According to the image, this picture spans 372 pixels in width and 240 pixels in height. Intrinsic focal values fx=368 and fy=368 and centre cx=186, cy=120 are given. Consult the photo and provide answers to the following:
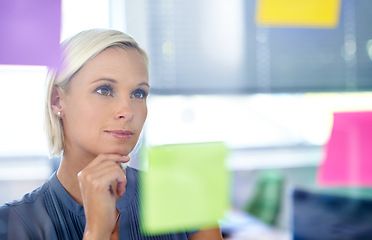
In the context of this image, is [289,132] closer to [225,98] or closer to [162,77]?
[225,98]

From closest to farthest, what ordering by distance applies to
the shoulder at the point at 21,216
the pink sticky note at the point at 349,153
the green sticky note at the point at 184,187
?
the shoulder at the point at 21,216
the green sticky note at the point at 184,187
the pink sticky note at the point at 349,153

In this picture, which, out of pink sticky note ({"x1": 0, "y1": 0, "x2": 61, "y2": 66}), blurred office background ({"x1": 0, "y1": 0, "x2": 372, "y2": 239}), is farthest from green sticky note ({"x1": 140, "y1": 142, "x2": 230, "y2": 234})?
pink sticky note ({"x1": 0, "y1": 0, "x2": 61, "y2": 66})

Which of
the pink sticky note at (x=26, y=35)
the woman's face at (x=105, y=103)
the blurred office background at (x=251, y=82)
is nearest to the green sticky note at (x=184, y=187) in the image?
the blurred office background at (x=251, y=82)

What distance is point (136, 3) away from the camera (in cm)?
77

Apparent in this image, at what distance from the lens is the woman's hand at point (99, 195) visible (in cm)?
56

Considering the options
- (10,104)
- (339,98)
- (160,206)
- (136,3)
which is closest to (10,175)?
(10,104)

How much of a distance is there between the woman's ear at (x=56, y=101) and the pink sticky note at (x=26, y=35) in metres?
0.04

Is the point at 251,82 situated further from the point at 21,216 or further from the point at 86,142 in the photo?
the point at 21,216

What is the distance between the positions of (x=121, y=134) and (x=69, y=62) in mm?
143

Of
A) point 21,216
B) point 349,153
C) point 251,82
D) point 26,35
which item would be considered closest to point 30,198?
point 21,216

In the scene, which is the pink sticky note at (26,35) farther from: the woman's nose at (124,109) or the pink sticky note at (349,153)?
the pink sticky note at (349,153)

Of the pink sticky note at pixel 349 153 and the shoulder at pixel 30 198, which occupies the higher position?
the shoulder at pixel 30 198

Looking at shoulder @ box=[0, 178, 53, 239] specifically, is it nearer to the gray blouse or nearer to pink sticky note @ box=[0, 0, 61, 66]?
the gray blouse

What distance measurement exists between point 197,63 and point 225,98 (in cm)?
12
